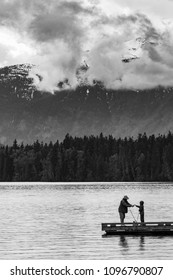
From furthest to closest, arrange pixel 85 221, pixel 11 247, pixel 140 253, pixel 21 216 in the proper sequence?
pixel 21 216 → pixel 85 221 → pixel 11 247 → pixel 140 253

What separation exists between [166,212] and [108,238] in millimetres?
35710

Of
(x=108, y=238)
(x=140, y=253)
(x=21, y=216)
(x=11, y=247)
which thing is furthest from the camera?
(x=21, y=216)

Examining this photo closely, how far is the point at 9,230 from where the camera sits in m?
70.3

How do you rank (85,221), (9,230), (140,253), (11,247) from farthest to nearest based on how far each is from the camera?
(85,221) → (9,230) → (11,247) → (140,253)

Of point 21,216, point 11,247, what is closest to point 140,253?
point 11,247

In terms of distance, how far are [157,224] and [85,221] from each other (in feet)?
64.9

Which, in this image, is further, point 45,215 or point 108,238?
point 45,215
